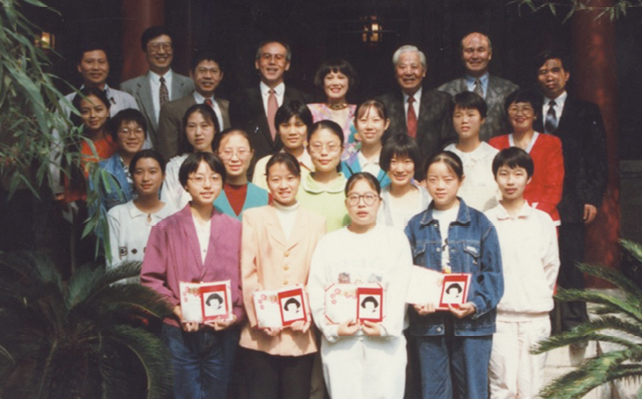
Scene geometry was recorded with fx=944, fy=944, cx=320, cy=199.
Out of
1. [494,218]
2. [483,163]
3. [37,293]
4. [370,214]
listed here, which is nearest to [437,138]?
[483,163]

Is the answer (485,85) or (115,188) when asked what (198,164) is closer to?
(115,188)

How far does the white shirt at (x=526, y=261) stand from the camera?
6422mm

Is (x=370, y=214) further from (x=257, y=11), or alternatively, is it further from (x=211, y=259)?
(x=257, y=11)

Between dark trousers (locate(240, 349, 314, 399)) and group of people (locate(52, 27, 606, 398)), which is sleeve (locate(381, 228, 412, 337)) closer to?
group of people (locate(52, 27, 606, 398))

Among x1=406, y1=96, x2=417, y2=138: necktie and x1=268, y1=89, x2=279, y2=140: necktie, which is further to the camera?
x1=268, y1=89, x2=279, y2=140: necktie

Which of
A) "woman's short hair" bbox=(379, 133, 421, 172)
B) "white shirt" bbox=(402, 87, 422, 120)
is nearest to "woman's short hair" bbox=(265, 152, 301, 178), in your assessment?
"woman's short hair" bbox=(379, 133, 421, 172)

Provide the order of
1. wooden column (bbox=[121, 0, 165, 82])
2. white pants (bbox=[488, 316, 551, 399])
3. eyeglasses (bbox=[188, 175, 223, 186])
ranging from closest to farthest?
eyeglasses (bbox=[188, 175, 223, 186]) → white pants (bbox=[488, 316, 551, 399]) → wooden column (bbox=[121, 0, 165, 82])

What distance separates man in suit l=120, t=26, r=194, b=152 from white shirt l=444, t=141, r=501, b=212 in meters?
2.62

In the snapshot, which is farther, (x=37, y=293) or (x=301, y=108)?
(x=301, y=108)

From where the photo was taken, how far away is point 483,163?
22.7 ft

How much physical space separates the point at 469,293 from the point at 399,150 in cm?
108

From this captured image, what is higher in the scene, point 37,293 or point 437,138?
point 437,138

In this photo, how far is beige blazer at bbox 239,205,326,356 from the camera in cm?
607

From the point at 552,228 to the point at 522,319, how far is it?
0.68 meters
